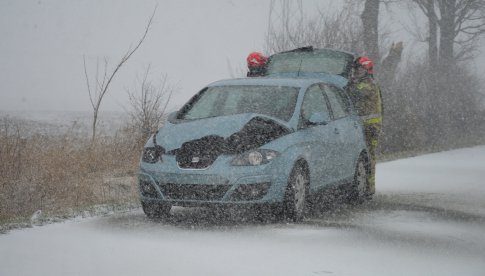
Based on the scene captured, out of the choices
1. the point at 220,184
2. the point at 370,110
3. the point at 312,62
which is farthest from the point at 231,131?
the point at 312,62

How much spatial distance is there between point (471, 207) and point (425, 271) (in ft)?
14.8

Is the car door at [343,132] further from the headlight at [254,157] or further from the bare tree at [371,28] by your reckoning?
the bare tree at [371,28]

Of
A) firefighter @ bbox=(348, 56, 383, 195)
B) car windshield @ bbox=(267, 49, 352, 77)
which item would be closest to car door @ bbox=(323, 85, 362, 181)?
firefighter @ bbox=(348, 56, 383, 195)

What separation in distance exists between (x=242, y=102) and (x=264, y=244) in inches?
115

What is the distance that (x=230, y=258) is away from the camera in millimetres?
7391

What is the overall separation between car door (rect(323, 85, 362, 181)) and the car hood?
150cm

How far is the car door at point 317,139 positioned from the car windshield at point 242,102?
0.24 meters

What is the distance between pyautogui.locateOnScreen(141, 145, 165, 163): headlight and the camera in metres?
9.41

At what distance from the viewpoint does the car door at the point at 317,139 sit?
32.7ft

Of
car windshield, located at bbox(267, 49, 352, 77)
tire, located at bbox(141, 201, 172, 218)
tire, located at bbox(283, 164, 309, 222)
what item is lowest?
tire, located at bbox(141, 201, 172, 218)

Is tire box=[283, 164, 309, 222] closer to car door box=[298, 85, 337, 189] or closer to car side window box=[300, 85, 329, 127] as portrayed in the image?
car door box=[298, 85, 337, 189]

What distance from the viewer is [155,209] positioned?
32.0 feet

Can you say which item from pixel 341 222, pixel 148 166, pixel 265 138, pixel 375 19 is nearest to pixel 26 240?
pixel 148 166

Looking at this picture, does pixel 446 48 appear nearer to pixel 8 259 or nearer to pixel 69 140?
pixel 69 140
